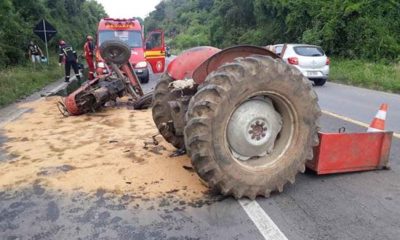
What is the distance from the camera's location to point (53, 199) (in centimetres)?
432

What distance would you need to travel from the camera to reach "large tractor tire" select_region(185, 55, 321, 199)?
154 inches

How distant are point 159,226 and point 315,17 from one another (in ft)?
81.4

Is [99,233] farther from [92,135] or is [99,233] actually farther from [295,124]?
[92,135]

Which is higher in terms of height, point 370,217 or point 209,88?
point 209,88

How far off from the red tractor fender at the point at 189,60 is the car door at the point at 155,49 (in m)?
12.0

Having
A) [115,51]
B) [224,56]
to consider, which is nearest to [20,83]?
[115,51]

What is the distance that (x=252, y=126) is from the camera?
13.9 ft

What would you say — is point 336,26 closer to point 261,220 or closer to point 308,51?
point 308,51

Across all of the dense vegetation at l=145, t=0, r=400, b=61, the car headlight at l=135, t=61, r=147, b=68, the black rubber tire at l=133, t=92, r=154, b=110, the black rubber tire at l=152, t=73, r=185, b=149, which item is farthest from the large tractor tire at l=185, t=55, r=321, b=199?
the dense vegetation at l=145, t=0, r=400, b=61

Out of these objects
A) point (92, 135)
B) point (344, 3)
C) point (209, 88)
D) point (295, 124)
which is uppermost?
point (344, 3)

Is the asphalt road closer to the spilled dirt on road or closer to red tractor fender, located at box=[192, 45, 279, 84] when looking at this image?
the spilled dirt on road

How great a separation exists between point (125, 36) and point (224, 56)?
44.4 feet

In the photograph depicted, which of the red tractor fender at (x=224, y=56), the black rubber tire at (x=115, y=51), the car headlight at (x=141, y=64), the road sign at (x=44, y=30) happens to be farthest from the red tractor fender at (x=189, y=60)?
the road sign at (x=44, y=30)

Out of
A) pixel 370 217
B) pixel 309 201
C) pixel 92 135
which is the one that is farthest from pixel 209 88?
pixel 92 135
